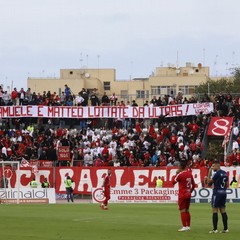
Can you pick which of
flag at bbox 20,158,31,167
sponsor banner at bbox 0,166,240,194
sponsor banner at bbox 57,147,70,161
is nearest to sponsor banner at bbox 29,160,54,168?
flag at bbox 20,158,31,167

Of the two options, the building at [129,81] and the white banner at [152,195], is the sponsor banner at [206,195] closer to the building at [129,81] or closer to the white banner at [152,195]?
the white banner at [152,195]

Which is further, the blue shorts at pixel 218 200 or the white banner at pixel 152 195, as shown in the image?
the white banner at pixel 152 195

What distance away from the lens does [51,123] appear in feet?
232

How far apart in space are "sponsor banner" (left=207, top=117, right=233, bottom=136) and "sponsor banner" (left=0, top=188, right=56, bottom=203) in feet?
49.8

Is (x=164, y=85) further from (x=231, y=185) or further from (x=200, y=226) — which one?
(x=200, y=226)

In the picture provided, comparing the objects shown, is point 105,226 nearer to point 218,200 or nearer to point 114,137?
point 218,200

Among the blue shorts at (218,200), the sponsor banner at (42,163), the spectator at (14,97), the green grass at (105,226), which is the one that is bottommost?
the green grass at (105,226)

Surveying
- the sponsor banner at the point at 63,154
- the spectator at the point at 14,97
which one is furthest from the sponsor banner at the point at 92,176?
the spectator at the point at 14,97

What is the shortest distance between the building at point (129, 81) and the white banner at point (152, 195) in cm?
→ 9522

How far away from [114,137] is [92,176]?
22.5 feet

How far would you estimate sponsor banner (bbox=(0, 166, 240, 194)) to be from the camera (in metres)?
58.0

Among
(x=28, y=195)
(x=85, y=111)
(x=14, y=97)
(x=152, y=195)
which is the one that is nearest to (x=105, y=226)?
(x=28, y=195)

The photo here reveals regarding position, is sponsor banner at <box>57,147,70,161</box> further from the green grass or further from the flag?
the green grass

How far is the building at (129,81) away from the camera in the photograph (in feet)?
512
